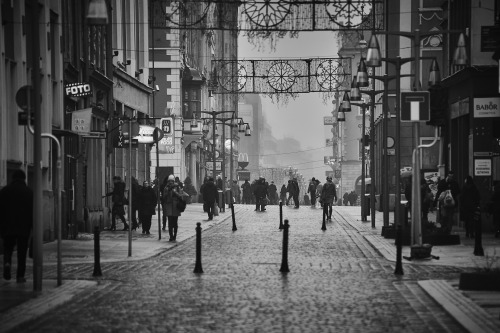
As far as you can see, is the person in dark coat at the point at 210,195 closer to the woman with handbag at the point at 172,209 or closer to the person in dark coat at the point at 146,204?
the person in dark coat at the point at 146,204

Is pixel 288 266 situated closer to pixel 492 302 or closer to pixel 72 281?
pixel 72 281

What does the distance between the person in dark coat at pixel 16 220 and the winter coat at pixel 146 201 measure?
739 inches

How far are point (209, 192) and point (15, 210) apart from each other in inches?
1334

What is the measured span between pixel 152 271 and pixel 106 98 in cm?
2368

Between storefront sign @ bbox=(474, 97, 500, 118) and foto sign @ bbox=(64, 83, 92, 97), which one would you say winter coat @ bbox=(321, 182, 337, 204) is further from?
foto sign @ bbox=(64, 83, 92, 97)

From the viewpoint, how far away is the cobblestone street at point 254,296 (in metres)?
15.3

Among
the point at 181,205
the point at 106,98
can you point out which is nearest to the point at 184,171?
the point at 106,98

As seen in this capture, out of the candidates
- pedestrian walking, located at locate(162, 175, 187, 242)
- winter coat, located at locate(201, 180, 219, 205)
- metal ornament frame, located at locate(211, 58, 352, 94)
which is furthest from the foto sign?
metal ornament frame, located at locate(211, 58, 352, 94)

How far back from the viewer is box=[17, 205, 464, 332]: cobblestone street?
1532cm

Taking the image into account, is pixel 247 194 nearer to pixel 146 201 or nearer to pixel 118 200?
pixel 118 200

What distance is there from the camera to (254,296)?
19.1 metres

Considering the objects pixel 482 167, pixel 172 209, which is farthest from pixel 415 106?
pixel 482 167

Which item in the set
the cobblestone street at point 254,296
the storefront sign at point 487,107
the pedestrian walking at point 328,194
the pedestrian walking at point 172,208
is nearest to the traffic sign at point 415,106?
the cobblestone street at point 254,296

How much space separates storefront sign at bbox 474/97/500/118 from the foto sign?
43.4ft
